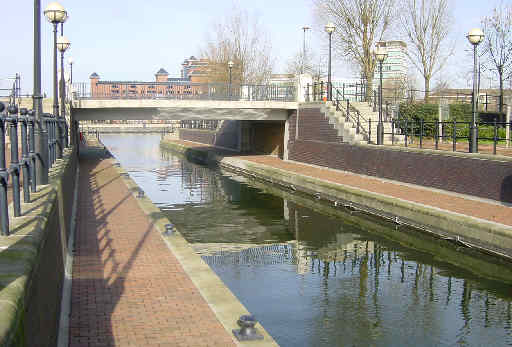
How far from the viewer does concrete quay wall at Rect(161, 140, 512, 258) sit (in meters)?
12.9

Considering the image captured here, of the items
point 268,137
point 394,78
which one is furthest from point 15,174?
point 394,78

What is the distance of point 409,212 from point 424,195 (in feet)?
8.10

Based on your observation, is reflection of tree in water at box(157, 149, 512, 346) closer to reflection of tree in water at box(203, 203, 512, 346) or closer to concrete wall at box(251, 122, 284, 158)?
reflection of tree in water at box(203, 203, 512, 346)

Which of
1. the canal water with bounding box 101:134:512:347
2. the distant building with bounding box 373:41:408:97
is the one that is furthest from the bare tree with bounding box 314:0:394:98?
the canal water with bounding box 101:134:512:347

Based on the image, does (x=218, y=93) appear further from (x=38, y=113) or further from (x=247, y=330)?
(x=247, y=330)

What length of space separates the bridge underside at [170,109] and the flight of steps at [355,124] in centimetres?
397

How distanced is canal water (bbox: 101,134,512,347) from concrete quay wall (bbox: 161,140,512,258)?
1.13 ft

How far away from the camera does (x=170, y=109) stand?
3033cm

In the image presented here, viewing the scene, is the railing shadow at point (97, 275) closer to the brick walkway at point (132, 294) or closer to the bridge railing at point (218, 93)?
the brick walkway at point (132, 294)

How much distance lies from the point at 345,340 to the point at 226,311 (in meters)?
2.05

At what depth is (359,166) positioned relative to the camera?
25.0 m

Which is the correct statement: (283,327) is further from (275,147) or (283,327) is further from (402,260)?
(275,147)

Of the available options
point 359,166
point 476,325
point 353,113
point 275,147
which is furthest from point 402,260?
point 275,147

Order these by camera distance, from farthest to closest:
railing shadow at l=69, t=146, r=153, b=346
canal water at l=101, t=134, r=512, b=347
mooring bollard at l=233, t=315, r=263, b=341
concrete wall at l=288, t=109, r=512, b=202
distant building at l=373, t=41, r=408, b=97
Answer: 1. distant building at l=373, t=41, r=408, b=97
2. concrete wall at l=288, t=109, r=512, b=202
3. canal water at l=101, t=134, r=512, b=347
4. railing shadow at l=69, t=146, r=153, b=346
5. mooring bollard at l=233, t=315, r=263, b=341
